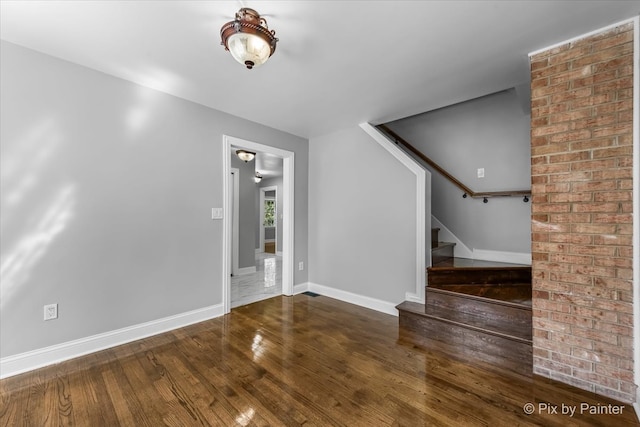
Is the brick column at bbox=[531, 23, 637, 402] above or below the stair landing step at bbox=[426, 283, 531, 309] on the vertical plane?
above

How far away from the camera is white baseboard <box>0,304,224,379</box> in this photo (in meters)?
1.92

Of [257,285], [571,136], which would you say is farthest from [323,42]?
[257,285]

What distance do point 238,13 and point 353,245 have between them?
110 inches


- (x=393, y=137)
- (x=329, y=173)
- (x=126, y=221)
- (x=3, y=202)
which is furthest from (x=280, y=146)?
(x=3, y=202)

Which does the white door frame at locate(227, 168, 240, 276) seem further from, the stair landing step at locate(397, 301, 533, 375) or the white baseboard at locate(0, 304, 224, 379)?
the stair landing step at locate(397, 301, 533, 375)

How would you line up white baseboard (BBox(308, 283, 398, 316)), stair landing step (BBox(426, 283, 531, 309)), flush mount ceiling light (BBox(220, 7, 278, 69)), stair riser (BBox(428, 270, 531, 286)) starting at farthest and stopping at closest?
white baseboard (BBox(308, 283, 398, 316)), stair riser (BBox(428, 270, 531, 286)), stair landing step (BBox(426, 283, 531, 309)), flush mount ceiling light (BBox(220, 7, 278, 69))

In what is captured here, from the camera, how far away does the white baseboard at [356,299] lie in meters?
3.21

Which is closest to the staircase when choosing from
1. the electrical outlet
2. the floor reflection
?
the floor reflection

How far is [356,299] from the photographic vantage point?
11.6ft

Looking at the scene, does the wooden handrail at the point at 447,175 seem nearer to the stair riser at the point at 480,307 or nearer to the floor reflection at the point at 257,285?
the stair riser at the point at 480,307

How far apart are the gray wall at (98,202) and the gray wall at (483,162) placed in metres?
2.95

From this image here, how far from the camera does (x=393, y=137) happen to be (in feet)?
12.8

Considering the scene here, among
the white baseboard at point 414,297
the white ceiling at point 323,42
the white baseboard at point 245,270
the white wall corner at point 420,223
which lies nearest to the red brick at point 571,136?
the white ceiling at point 323,42

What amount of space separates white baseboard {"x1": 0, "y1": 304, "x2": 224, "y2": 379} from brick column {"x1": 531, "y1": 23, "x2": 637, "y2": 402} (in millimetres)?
3124
